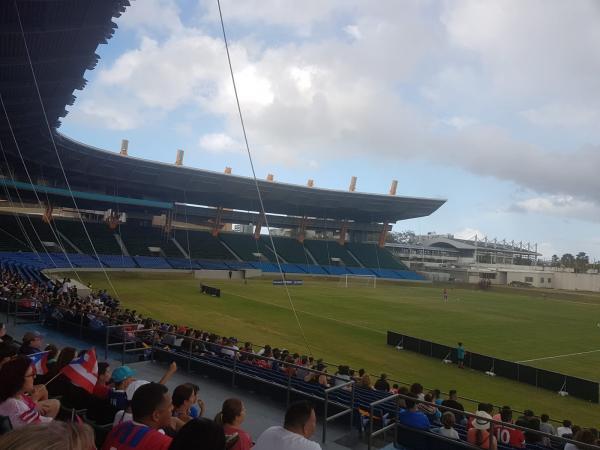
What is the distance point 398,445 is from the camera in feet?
24.0

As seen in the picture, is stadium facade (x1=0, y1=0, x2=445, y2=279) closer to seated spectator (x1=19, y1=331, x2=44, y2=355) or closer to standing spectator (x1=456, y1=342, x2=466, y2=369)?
seated spectator (x1=19, y1=331, x2=44, y2=355)

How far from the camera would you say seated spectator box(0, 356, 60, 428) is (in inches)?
136

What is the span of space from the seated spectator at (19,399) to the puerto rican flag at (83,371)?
166cm

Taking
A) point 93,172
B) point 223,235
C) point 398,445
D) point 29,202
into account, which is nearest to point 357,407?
point 398,445

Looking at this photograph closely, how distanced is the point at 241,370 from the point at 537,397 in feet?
38.9

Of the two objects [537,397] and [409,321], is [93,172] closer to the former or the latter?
[409,321]

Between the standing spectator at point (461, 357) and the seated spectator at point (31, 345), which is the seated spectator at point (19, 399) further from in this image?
the standing spectator at point (461, 357)

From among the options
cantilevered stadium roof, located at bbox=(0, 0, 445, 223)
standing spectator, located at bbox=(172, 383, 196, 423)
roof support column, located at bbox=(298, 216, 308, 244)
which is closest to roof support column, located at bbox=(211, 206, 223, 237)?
cantilevered stadium roof, located at bbox=(0, 0, 445, 223)

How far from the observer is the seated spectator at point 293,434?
11.2ft

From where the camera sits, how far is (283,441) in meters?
3.46

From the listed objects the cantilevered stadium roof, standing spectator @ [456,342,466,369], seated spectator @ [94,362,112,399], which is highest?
the cantilevered stadium roof

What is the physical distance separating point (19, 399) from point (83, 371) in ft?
6.37

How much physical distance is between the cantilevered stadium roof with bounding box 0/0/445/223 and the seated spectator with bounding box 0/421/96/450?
683 inches

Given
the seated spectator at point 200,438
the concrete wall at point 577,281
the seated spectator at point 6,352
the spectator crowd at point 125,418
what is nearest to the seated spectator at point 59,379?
the spectator crowd at point 125,418
